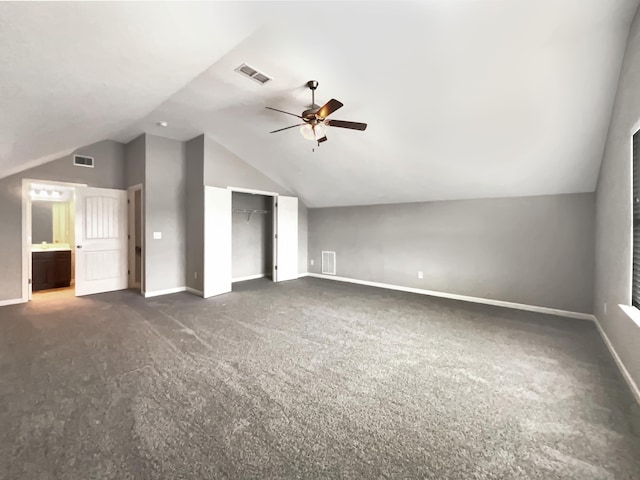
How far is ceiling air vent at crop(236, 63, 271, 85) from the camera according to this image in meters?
2.99

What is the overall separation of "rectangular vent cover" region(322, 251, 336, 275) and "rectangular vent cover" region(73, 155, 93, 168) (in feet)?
17.3

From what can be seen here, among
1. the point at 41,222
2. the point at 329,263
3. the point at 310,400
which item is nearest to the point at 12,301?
the point at 41,222

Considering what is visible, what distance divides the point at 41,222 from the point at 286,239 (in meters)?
5.70

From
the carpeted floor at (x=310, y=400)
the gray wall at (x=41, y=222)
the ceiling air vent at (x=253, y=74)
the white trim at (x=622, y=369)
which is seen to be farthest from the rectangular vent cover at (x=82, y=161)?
the white trim at (x=622, y=369)

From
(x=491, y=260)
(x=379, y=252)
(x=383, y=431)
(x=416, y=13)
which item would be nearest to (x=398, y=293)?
(x=379, y=252)

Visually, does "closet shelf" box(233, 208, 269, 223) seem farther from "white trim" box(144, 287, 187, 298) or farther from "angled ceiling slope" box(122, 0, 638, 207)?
"white trim" box(144, 287, 187, 298)

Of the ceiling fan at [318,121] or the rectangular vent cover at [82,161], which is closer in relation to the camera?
the ceiling fan at [318,121]

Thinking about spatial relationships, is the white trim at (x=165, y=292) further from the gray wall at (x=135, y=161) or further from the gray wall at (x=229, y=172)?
the gray wall at (x=229, y=172)

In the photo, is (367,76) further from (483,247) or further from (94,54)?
(483,247)

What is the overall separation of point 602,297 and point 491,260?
1.44m

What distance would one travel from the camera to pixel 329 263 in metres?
6.87

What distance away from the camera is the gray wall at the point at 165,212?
16.2 feet

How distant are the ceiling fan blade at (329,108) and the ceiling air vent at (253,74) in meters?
0.84

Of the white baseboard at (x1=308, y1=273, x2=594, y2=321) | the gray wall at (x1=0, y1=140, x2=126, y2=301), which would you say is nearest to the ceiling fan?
the white baseboard at (x1=308, y1=273, x2=594, y2=321)
